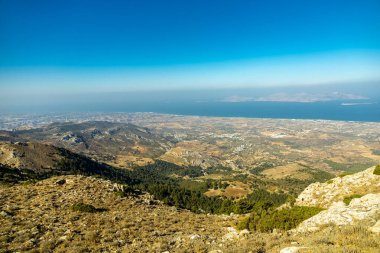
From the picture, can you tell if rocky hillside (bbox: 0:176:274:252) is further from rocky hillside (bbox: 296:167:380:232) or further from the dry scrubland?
rocky hillside (bbox: 296:167:380:232)

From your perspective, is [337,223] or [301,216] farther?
[301,216]

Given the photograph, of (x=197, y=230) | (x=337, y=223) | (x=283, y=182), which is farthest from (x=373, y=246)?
(x=283, y=182)

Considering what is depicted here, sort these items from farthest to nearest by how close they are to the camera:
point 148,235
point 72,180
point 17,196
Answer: point 72,180 → point 17,196 → point 148,235

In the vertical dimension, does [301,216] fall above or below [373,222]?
below

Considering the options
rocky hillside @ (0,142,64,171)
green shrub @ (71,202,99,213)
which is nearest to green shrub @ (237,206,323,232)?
green shrub @ (71,202,99,213)

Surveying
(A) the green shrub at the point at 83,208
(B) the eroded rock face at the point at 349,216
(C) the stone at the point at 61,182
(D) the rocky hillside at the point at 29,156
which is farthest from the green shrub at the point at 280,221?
(D) the rocky hillside at the point at 29,156

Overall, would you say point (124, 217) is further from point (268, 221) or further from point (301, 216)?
point (301, 216)

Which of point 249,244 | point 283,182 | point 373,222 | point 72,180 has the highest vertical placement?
point 373,222
